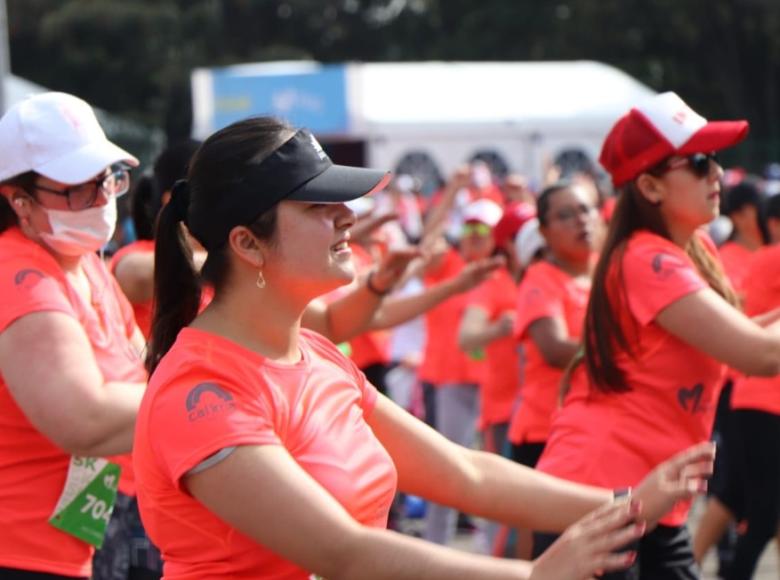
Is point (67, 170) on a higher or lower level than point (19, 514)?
higher

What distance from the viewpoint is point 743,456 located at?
24.0 feet

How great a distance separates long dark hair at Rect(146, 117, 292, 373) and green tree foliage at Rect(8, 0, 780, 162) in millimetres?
32915

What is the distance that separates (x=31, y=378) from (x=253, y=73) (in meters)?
17.4

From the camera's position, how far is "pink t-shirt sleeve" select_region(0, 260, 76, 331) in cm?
383

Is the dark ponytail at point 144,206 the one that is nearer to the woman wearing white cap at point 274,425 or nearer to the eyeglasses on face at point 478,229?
the woman wearing white cap at point 274,425

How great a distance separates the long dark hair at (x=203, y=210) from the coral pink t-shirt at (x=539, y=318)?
315 centimetres

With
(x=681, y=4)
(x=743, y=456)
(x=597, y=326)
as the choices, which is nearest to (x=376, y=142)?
(x=743, y=456)

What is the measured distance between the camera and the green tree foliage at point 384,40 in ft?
124

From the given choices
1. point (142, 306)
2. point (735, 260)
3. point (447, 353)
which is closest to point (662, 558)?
point (142, 306)

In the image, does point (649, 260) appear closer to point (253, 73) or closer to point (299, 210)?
point (299, 210)

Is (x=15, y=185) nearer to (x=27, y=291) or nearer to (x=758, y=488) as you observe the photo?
(x=27, y=291)

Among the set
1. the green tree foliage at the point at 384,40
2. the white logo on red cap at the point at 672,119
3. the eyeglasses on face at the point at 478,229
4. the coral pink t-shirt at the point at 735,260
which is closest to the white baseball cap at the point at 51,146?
the white logo on red cap at the point at 672,119

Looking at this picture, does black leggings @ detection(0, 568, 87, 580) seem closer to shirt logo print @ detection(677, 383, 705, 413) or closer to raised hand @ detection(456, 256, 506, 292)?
shirt logo print @ detection(677, 383, 705, 413)

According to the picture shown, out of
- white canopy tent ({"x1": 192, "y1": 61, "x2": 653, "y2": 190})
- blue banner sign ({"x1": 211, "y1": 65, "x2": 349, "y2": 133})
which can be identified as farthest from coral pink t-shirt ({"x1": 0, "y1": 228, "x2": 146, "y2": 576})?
blue banner sign ({"x1": 211, "y1": 65, "x2": 349, "y2": 133})
